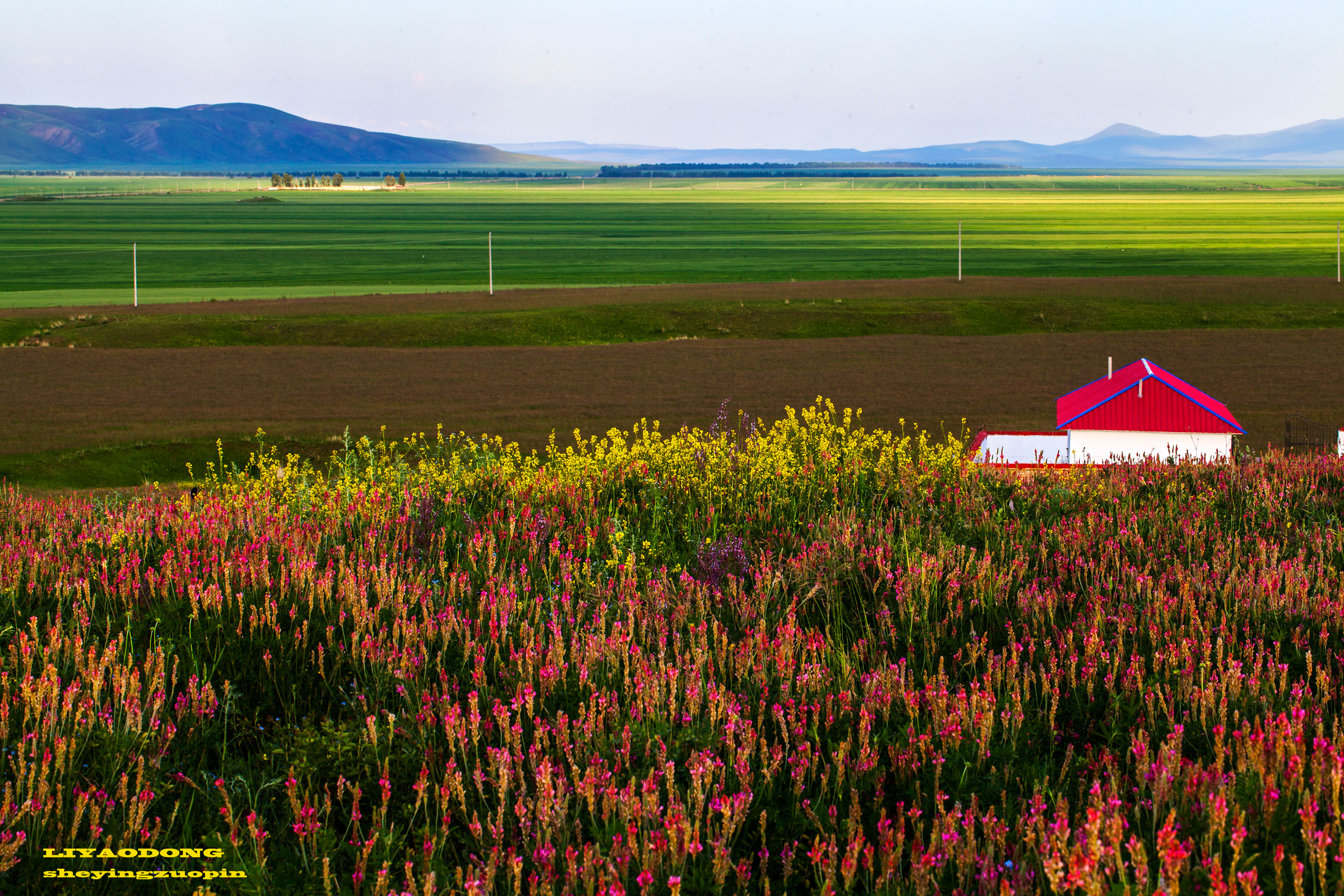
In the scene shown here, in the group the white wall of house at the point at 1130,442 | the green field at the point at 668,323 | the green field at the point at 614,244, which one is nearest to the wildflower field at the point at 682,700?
the white wall of house at the point at 1130,442

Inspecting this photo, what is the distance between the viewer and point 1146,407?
1680cm

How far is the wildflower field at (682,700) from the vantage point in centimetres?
302

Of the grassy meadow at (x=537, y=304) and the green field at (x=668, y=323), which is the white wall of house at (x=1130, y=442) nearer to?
the grassy meadow at (x=537, y=304)

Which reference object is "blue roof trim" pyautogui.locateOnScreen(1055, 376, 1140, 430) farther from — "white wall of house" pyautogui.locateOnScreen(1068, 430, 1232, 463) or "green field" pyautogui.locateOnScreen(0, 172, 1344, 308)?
"green field" pyautogui.locateOnScreen(0, 172, 1344, 308)

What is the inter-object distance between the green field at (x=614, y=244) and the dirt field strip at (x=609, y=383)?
23677 millimetres

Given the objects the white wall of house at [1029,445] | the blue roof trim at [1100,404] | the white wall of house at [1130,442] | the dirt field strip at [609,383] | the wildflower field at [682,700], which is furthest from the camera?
the dirt field strip at [609,383]

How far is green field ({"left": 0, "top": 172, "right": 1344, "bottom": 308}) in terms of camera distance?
6406 cm

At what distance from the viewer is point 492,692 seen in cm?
406

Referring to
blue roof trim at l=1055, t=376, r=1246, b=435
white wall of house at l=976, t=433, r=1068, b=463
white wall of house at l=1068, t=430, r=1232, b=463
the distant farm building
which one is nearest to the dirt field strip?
blue roof trim at l=1055, t=376, r=1246, b=435

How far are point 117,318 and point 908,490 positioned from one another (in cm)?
3958

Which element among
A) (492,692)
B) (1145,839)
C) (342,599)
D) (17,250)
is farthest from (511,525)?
(17,250)

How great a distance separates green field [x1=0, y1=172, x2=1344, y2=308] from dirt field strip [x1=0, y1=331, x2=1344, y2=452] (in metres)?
23.7

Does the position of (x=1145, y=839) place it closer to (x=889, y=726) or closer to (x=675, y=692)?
(x=889, y=726)

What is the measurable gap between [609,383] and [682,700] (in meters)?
Answer: 25.4
